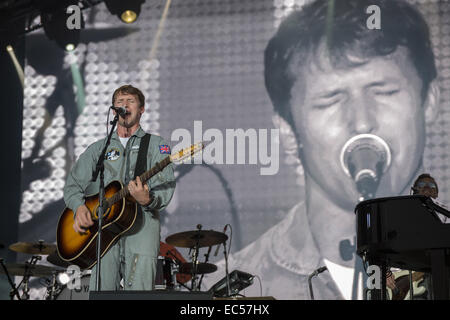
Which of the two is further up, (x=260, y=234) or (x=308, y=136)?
(x=308, y=136)

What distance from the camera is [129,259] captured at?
3.52 m

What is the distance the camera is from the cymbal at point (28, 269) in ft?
20.0

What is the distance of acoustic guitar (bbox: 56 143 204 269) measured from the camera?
3559mm

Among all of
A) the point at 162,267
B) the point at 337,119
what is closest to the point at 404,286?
the point at 162,267

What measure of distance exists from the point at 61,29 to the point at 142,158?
382 cm

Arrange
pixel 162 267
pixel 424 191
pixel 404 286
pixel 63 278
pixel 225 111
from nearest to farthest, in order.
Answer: pixel 424 191, pixel 404 286, pixel 162 267, pixel 63 278, pixel 225 111

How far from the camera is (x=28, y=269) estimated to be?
6.15 m

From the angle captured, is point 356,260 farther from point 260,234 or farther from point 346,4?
point 346,4

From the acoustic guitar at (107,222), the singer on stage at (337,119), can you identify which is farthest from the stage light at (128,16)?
the acoustic guitar at (107,222)

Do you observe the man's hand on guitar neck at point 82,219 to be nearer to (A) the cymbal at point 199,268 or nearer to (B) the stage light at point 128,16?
(A) the cymbal at point 199,268

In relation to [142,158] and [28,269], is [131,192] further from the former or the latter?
[28,269]
